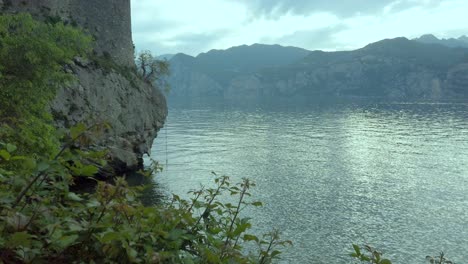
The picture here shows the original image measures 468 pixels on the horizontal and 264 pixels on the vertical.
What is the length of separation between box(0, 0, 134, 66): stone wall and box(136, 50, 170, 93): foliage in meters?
3.96

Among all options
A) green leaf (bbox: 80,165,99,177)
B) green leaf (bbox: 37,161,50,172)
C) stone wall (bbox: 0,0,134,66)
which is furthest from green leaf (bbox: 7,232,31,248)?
stone wall (bbox: 0,0,134,66)

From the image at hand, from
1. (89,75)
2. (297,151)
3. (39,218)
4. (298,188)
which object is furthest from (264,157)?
(39,218)

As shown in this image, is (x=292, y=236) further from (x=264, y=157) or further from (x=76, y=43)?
(x=264, y=157)

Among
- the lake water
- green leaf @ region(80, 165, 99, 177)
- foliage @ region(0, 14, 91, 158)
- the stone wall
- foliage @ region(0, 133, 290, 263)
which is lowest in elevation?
the lake water

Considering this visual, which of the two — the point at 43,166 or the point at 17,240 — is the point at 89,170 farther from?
the point at 17,240

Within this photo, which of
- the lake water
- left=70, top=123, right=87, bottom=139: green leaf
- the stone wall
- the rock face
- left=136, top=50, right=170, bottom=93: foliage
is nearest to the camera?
left=70, top=123, right=87, bottom=139: green leaf

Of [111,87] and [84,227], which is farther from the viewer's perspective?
[111,87]

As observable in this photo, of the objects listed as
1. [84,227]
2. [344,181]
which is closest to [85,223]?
[84,227]

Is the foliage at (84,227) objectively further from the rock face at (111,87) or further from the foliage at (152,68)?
the foliage at (152,68)

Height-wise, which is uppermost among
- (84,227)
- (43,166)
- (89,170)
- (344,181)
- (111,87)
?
(111,87)

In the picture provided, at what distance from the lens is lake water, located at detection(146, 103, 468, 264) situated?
32.7 meters

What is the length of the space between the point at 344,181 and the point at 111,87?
116ft

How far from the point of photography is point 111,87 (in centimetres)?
5381

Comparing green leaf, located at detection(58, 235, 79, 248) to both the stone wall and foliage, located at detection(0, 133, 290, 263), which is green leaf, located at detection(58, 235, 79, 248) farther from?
the stone wall
